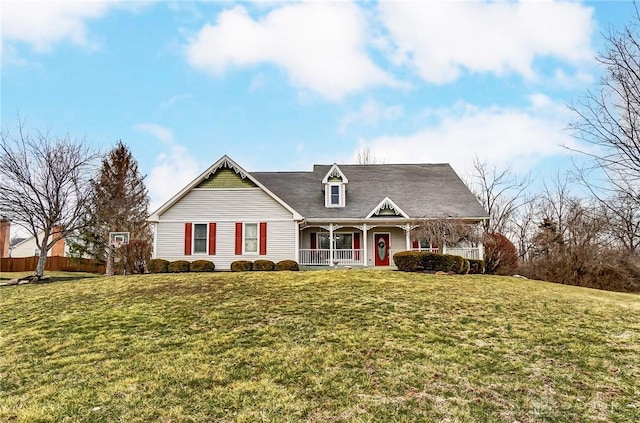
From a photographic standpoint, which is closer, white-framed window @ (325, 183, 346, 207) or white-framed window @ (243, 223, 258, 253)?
white-framed window @ (243, 223, 258, 253)

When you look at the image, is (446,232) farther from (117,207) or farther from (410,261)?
(117,207)

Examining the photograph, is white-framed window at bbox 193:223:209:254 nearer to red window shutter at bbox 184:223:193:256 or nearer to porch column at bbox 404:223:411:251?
red window shutter at bbox 184:223:193:256

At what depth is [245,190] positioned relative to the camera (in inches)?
859

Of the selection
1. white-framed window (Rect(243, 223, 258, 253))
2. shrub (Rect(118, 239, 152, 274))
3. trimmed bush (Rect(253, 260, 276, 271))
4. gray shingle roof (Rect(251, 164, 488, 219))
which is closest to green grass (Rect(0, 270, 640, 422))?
trimmed bush (Rect(253, 260, 276, 271))

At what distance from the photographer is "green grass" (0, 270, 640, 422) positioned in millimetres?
6051

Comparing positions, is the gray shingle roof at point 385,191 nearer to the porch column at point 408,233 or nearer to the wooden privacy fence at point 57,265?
the porch column at point 408,233

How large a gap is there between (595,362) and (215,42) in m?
12.4

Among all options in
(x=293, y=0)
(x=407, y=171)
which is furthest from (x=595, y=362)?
(x=407, y=171)

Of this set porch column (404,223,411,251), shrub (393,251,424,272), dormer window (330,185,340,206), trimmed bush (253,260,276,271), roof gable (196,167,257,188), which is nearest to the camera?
shrub (393,251,424,272)

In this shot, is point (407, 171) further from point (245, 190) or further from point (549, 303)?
point (549, 303)

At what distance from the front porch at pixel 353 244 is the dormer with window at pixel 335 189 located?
1361mm

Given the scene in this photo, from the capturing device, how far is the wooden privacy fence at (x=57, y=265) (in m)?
32.1

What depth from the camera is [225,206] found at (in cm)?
2173

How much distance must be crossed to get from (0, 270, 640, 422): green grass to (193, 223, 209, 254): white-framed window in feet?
24.4
